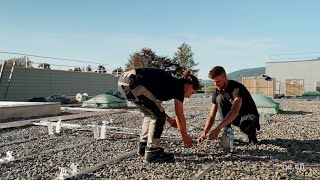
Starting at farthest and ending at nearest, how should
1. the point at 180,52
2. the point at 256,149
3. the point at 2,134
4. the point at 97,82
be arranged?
the point at 180,52 < the point at 97,82 < the point at 2,134 < the point at 256,149

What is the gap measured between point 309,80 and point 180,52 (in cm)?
1622

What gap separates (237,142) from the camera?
538 centimetres

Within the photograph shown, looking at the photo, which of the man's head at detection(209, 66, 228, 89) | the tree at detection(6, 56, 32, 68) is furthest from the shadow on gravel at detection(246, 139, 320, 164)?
the tree at detection(6, 56, 32, 68)

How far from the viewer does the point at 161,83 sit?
13.7 feet

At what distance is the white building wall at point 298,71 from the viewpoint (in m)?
36.1

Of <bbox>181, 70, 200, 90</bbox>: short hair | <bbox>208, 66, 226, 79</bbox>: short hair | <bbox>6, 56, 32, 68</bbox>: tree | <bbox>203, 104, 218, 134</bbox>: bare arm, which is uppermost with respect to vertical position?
<bbox>6, 56, 32, 68</bbox>: tree

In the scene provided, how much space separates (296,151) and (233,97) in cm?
119

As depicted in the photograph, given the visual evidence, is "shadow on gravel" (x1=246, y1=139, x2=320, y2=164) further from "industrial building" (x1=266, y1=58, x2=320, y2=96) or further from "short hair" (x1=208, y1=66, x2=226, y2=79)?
"industrial building" (x1=266, y1=58, x2=320, y2=96)

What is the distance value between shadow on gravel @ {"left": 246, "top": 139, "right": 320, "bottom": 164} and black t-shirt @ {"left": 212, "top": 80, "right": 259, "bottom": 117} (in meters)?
0.67

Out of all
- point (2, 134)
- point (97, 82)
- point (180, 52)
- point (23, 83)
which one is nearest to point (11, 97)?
point (23, 83)

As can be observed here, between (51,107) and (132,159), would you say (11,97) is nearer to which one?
(51,107)

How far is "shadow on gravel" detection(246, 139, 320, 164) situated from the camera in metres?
4.38

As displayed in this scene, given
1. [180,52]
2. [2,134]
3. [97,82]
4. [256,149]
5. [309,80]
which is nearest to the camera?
[256,149]

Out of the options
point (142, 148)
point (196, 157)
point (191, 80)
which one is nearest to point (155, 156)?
point (142, 148)
